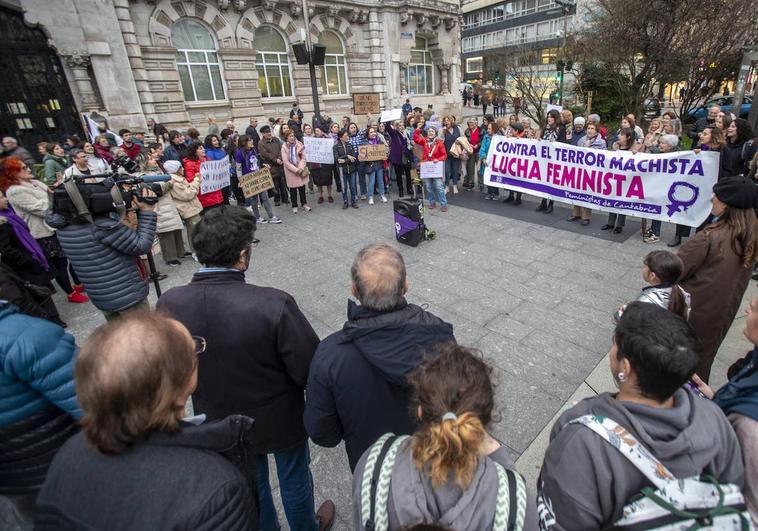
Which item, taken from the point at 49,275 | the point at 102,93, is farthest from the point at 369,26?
the point at 49,275

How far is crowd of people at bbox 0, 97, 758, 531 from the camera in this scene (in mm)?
1031

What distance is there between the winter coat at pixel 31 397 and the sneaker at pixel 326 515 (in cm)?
143

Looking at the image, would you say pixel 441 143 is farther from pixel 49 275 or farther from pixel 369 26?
pixel 369 26

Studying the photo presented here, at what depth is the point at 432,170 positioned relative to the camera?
313 inches

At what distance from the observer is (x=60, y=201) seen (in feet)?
9.78

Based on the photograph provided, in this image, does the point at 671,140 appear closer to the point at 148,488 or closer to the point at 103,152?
the point at 148,488

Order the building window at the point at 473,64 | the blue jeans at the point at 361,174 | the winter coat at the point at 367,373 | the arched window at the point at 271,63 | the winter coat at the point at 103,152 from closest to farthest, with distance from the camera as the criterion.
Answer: the winter coat at the point at 367,373, the winter coat at the point at 103,152, the blue jeans at the point at 361,174, the arched window at the point at 271,63, the building window at the point at 473,64

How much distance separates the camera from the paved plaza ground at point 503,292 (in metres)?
3.20

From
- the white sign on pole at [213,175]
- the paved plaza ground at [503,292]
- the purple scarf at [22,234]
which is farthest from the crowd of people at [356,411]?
the white sign on pole at [213,175]

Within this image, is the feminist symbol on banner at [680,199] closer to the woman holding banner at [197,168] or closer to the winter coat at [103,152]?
the woman holding banner at [197,168]

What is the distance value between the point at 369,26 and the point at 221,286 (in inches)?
861

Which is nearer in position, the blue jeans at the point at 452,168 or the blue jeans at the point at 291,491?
the blue jeans at the point at 291,491

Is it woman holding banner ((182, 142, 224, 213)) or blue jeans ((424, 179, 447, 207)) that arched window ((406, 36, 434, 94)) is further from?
woman holding banner ((182, 142, 224, 213))

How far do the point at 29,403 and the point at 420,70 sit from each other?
26521 mm
